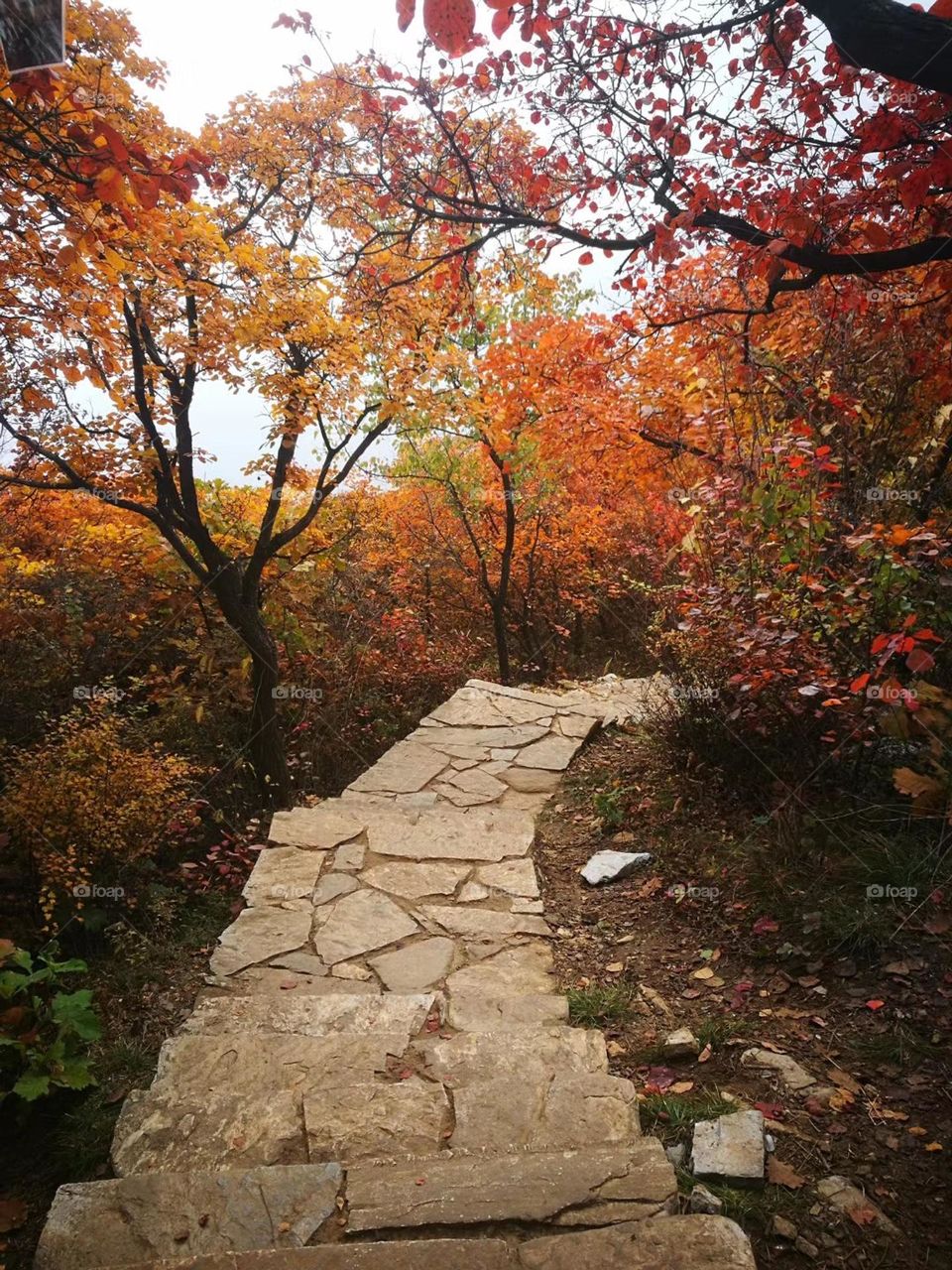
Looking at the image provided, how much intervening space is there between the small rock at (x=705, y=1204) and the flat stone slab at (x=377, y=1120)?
2.66 feet

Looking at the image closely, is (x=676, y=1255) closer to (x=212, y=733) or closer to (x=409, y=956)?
(x=409, y=956)

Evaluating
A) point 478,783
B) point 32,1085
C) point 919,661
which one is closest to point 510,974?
point 32,1085

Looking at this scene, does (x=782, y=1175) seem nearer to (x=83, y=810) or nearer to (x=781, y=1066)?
(x=781, y=1066)

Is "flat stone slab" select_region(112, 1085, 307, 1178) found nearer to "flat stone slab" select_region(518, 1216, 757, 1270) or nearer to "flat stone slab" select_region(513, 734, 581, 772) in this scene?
"flat stone slab" select_region(518, 1216, 757, 1270)

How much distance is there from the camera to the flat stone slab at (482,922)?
160 inches

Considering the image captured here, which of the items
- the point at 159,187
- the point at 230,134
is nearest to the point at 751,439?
the point at 159,187

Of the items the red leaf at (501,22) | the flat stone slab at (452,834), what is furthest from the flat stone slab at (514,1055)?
the red leaf at (501,22)

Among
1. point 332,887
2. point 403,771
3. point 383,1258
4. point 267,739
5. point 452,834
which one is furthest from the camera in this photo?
point 267,739

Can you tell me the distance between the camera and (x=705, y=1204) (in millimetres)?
2174

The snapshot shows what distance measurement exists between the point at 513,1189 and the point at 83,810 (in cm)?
332

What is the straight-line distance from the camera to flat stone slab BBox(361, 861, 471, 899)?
177 inches

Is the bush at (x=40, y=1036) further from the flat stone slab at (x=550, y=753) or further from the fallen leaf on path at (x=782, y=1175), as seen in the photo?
the flat stone slab at (x=550, y=753)

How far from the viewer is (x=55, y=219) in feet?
11.5

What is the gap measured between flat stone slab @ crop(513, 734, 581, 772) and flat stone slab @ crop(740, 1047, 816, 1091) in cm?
340
